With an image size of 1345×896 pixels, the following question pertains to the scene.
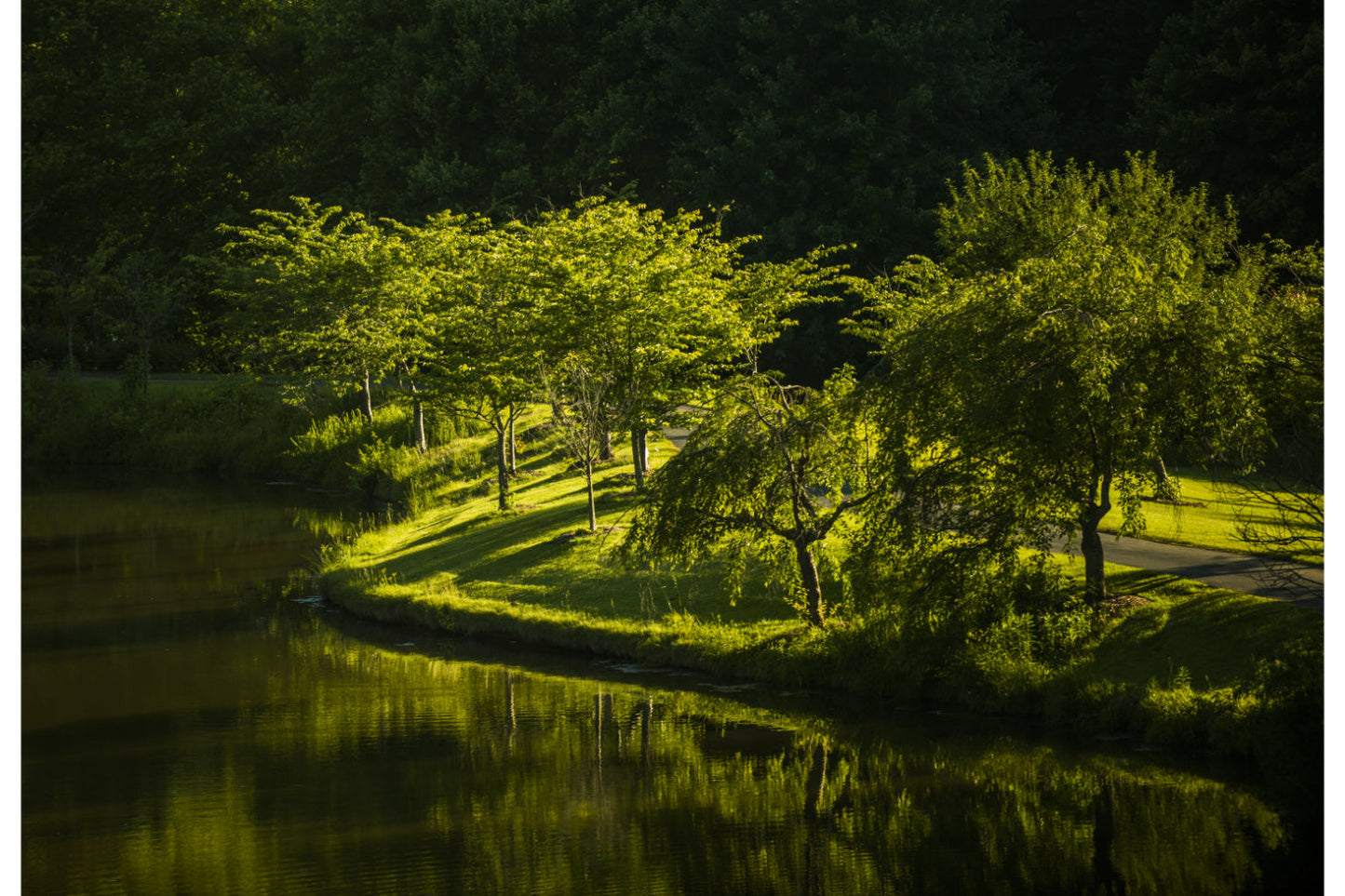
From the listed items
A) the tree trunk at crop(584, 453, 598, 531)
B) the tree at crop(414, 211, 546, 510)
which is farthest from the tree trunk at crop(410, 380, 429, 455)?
the tree trunk at crop(584, 453, 598, 531)

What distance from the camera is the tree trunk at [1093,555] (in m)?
20.3

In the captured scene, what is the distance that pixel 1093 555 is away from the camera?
20.4 meters

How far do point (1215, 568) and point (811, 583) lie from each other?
632 cm

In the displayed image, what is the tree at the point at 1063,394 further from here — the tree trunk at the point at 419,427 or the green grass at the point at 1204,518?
the tree trunk at the point at 419,427

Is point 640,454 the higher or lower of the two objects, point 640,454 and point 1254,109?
the lower

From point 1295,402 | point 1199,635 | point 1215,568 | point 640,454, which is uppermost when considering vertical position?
point 1295,402

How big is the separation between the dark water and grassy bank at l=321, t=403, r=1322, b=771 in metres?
0.64

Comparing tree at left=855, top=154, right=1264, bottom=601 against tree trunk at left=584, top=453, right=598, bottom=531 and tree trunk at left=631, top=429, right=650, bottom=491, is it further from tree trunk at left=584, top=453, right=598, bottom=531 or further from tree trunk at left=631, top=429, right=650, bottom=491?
tree trunk at left=631, top=429, right=650, bottom=491

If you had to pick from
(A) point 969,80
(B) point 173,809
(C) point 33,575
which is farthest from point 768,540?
(A) point 969,80

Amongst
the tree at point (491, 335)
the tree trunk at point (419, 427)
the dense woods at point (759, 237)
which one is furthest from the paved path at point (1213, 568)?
the tree trunk at point (419, 427)

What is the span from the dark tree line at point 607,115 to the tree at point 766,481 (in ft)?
79.3

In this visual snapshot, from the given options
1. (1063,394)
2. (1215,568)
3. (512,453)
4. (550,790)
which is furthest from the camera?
(512,453)

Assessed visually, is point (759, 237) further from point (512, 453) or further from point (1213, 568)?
point (1213, 568)

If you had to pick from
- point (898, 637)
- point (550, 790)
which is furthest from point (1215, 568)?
point (550, 790)
